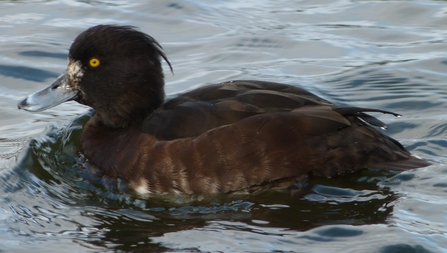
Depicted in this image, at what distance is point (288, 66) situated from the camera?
28.0 ft

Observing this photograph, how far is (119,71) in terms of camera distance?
19.6 ft

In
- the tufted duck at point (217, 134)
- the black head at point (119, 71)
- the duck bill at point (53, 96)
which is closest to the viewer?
the tufted duck at point (217, 134)

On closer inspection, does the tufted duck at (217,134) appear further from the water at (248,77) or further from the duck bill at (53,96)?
the duck bill at (53,96)

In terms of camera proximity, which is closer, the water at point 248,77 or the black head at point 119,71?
the water at point 248,77

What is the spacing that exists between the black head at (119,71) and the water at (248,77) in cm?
63

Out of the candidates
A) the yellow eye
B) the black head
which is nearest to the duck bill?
the black head

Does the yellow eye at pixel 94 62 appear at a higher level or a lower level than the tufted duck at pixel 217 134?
higher

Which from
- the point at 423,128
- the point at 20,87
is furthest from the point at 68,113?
the point at 423,128

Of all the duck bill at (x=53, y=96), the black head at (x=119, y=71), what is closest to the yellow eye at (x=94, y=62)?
the black head at (x=119, y=71)

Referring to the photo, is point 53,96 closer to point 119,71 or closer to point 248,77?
point 119,71

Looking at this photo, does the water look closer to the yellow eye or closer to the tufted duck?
the tufted duck

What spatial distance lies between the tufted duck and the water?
0.52 ft

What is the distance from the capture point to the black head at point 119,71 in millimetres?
5949

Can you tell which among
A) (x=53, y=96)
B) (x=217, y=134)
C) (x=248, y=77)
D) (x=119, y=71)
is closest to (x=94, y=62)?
(x=119, y=71)
